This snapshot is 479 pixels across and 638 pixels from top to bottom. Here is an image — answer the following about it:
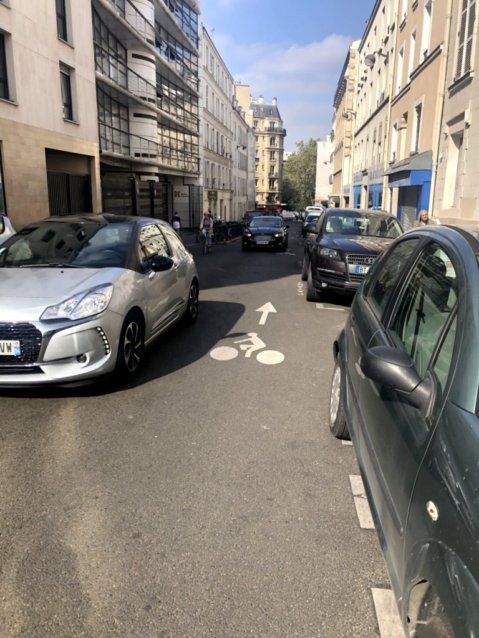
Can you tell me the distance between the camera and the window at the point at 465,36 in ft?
43.7

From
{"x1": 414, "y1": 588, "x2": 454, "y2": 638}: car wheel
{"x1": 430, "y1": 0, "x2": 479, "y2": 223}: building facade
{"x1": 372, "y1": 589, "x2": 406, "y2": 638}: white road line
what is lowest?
{"x1": 372, "y1": 589, "x2": 406, "y2": 638}: white road line

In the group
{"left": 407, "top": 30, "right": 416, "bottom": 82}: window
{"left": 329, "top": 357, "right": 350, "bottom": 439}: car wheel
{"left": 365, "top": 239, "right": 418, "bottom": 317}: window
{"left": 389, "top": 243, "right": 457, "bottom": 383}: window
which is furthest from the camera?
{"left": 407, "top": 30, "right": 416, "bottom": 82}: window

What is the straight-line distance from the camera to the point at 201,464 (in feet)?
11.1

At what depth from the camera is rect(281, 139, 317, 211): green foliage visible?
339ft

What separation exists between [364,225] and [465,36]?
8.07 m

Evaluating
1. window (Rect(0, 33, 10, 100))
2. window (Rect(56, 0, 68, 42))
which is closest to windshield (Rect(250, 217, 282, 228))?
window (Rect(56, 0, 68, 42))

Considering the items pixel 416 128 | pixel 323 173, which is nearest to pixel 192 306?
pixel 416 128

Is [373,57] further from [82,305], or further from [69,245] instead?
[82,305]

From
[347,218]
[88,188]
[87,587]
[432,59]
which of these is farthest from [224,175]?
[87,587]

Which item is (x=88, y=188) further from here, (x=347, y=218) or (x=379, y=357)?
(x=379, y=357)

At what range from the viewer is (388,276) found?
126 inches

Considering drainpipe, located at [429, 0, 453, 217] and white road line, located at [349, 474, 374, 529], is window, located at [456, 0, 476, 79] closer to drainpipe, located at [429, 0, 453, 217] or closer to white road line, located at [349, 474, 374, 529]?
drainpipe, located at [429, 0, 453, 217]

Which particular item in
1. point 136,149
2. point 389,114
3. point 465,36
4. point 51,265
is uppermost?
point 465,36

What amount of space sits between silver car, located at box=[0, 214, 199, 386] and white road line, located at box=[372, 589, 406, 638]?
284cm
